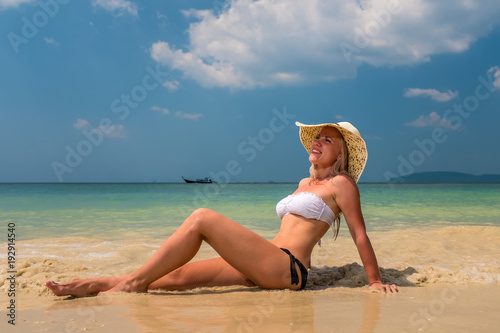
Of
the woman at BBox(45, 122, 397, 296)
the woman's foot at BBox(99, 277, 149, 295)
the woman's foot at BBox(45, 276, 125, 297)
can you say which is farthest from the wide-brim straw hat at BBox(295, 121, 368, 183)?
the woman's foot at BBox(45, 276, 125, 297)

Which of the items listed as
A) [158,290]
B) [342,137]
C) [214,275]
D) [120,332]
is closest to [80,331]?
[120,332]

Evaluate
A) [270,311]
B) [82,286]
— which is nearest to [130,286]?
[82,286]

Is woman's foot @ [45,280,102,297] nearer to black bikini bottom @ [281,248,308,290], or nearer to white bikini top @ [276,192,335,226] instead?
black bikini bottom @ [281,248,308,290]

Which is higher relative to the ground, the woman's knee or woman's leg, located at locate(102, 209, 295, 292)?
the woman's knee

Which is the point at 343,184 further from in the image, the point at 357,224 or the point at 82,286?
the point at 82,286

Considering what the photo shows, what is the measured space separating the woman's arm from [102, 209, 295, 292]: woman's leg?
0.67 meters

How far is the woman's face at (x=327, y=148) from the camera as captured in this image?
13.2ft

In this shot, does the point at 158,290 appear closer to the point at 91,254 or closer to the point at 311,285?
the point at 311,285

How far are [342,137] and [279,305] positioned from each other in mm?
1810

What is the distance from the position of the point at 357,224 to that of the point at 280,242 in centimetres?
68

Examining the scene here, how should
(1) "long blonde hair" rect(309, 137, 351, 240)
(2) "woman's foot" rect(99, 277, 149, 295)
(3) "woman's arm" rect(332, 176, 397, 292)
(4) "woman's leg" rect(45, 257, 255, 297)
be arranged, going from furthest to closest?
(1) "long blonde hair" rect(309, 137, 351, 240) → (4) "woman's leg" rect(45, 257, 255, 297) → (3) "woman's arm" rect(332, 176, 397, 292) → (2) "woman's foot" rect(99, 277, 149, 295)

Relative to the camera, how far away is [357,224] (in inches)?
141

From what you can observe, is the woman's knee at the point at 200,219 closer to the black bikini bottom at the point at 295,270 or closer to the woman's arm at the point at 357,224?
the black bikini bottom at the point at 295,270

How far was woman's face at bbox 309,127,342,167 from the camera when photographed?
4016 millimetres
